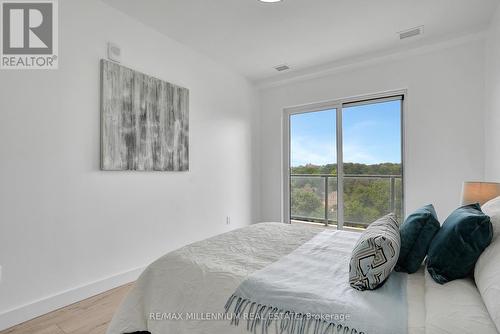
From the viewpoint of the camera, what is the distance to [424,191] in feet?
10.7

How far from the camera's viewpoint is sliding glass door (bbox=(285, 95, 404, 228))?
362 centimetres

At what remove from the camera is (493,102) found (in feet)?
8.60

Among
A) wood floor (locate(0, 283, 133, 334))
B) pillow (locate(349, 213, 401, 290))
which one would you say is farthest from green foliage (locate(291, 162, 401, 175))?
wood floor (locate(0, 283, 133, 334))

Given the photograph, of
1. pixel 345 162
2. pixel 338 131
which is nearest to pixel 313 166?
pixel 345 162

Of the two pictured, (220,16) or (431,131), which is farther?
(431,131)

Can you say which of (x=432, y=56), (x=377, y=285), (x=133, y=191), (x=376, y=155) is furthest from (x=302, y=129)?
(x=377, y=285)

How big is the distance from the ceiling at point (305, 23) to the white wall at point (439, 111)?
0.21 meters

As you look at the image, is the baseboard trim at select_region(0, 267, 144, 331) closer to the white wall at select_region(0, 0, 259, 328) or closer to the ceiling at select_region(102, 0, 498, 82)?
the white wall at select_region(0, 0, 259, 328)

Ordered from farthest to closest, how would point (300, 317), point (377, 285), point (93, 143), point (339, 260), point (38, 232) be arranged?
point (93, 143), point (38, 232), point (339, 260), point (377, 285), point (300, 317)

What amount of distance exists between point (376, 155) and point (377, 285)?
2.85 meters

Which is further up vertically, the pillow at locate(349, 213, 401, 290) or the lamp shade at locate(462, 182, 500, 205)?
the lamp shade at locate(462, 182, 500, 205)

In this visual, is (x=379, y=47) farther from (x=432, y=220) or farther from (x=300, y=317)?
(x=300, y=317)

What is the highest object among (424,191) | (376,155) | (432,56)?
(432,56)

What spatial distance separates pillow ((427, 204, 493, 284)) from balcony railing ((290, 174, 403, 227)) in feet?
8.33
